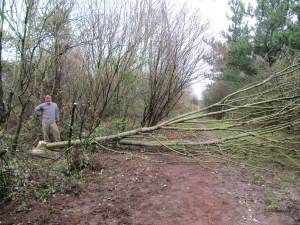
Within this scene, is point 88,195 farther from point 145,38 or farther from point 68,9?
point 145,38

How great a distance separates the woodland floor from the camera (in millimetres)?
4648

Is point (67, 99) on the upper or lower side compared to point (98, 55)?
lower

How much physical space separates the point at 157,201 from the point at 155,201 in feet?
0.12

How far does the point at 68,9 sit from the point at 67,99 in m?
3.59

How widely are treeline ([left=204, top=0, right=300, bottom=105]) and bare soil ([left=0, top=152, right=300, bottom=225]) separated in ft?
26.8

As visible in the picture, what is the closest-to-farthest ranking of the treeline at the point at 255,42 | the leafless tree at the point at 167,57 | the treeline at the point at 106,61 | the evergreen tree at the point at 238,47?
the treeline at the point at 106,61, the leafless tree at the point at 167,57, the treeline at the point at 255,42, the evergreen tree at the point at 238,47

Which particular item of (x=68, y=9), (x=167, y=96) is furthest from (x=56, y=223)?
(x=167, y=96)

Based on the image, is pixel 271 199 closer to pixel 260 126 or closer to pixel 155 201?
pixel 260 126

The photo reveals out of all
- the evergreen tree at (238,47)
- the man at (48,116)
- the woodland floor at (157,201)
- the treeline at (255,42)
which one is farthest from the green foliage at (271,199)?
the evergreen tree at (238,47)

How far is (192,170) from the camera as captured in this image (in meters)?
7.45

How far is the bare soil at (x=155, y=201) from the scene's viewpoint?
4641mm

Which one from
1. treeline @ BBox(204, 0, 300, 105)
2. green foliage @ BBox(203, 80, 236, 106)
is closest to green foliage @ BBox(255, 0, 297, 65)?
treeline @ BBox(204, 0, 300, 105)

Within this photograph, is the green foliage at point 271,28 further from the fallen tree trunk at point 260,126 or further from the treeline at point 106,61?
the fallen tree trunk at point 260,126

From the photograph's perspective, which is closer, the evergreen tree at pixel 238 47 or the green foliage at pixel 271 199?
the green foliage at pixel 271 199
